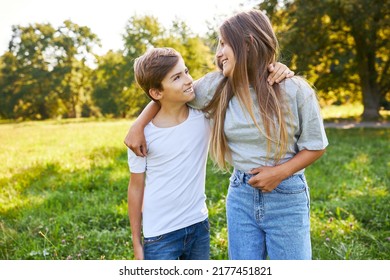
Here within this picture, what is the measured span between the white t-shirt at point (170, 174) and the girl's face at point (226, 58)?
28cm

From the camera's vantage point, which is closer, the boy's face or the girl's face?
the girl's face

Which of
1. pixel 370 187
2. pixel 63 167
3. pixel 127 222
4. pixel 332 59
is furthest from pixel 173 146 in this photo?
pixel 332 59

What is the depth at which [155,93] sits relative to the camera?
6.21 feet

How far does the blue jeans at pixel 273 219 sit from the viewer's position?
1.70m

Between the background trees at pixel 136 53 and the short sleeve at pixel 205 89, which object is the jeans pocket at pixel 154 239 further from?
the background trees at pixel 136 53

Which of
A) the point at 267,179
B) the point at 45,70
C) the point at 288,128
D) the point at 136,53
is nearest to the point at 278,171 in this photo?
the point at 267,179

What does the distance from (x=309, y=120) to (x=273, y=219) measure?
0.41 metres

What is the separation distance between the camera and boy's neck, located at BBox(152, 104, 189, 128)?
74.9 inches

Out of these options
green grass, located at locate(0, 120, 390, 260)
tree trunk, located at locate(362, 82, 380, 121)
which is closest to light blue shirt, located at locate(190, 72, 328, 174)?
green grass, located at locate(0, 120, 390, 260)

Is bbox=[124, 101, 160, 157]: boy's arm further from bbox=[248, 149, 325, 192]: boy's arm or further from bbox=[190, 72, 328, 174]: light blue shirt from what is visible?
bbox=[248, 149, 325, 192]: boy's arm

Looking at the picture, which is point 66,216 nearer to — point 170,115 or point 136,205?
point 136,205

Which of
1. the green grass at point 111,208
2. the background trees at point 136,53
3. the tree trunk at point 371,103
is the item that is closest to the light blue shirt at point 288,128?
the green grass at point 111,208

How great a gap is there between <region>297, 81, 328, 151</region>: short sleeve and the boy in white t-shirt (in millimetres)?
447

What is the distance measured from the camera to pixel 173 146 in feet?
6.07
